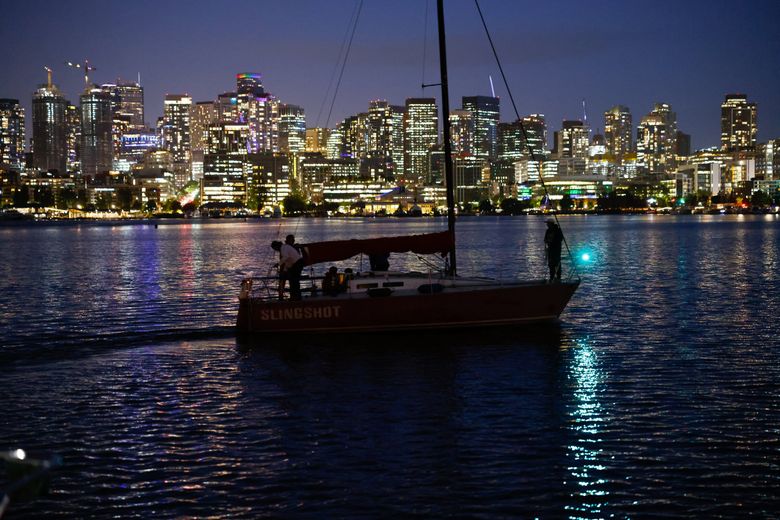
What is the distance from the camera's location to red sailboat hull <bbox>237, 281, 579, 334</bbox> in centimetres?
2525

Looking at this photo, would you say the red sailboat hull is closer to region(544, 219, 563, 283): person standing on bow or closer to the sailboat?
the sailboat

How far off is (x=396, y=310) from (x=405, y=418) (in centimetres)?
884

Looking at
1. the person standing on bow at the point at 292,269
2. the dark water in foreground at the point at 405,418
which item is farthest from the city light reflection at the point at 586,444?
the person standing on bow at the point at 292,269

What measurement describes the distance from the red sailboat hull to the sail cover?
1.58 m

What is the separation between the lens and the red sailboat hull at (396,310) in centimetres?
2525

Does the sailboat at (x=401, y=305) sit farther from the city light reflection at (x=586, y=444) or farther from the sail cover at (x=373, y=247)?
the city light reflection at (x=586, y=444)

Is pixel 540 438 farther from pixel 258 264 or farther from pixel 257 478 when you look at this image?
pixel 258 264

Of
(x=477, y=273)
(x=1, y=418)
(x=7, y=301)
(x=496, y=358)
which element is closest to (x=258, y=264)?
(x=477, y=273)

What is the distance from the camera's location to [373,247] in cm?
2703

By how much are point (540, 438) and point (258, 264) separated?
168 ft

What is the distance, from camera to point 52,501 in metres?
12.4

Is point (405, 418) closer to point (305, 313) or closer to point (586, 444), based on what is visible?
point (586, 444)

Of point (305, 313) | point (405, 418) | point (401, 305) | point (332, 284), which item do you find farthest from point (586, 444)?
point (332, 284)

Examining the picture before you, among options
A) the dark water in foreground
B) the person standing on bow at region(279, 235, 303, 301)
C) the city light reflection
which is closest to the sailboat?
the person standing on bow at region(279, 235, 303, 301)
